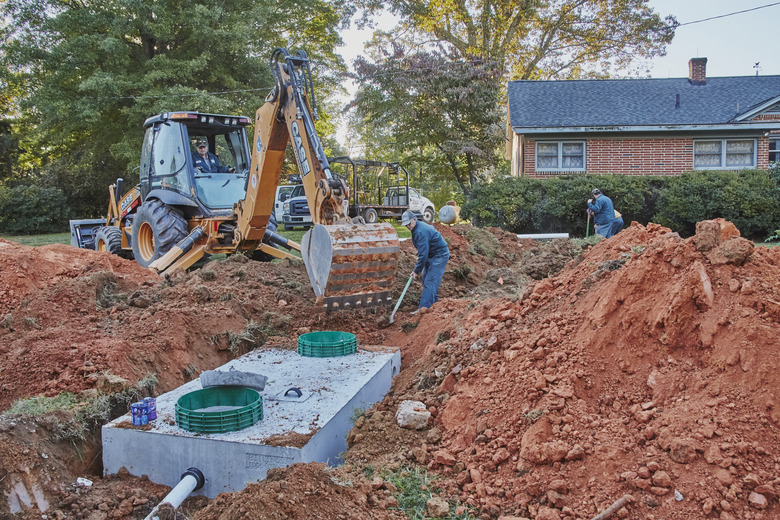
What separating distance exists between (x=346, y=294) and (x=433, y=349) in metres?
1.48

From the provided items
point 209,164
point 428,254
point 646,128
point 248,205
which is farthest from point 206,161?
point 646,128

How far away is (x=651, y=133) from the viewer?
20.6 m

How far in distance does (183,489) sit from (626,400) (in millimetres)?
2984

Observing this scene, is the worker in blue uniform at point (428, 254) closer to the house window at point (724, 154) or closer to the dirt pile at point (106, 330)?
the dirt pile at point (106, 330)

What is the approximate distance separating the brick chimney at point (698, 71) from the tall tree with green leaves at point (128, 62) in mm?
15443

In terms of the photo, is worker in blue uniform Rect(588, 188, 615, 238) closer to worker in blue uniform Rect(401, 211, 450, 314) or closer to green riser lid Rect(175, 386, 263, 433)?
worker in blue uniform Rect(401, 211, 450, 314)

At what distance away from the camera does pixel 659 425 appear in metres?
3.55

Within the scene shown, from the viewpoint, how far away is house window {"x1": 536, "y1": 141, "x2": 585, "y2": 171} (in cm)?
2114

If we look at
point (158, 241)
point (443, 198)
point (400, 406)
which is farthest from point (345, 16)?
point (400, 406)

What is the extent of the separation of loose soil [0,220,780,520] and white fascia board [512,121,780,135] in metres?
14.5

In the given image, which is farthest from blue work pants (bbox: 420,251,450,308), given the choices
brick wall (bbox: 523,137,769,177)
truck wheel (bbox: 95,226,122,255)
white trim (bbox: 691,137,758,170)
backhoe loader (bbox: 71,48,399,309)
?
white trim (bbox: 691,137,758,170)

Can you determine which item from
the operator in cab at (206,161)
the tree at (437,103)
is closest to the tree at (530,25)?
the tree at (437,103)

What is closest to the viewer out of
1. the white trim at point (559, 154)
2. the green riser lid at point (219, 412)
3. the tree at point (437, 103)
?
the green riser lid at point (219, 412)

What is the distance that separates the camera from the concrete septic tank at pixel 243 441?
13.6 feet
